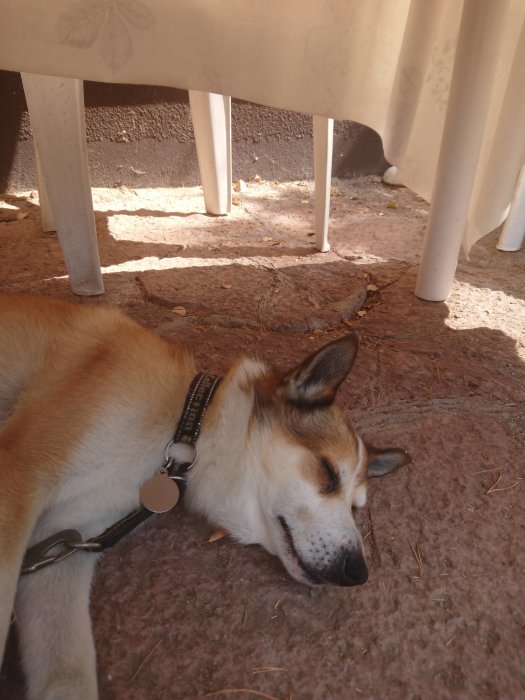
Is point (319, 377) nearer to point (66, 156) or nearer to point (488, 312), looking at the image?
point (66, 156)

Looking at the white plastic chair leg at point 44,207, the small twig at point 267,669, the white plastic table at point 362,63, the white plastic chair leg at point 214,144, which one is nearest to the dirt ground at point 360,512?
the small twig at point 267,669

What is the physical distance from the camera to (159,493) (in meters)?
1.72

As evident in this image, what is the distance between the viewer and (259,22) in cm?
221

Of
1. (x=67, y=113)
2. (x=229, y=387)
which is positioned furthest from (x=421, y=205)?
(x=229, y=387)

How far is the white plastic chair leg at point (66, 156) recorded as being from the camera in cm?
253

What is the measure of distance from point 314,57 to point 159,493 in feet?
6.01

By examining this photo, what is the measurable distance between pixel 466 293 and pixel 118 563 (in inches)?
106

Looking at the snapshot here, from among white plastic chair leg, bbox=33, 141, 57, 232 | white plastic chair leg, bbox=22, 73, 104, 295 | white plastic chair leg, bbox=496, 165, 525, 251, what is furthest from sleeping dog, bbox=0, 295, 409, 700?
white plastic chair leg, bbox=496, 165, 525, 251

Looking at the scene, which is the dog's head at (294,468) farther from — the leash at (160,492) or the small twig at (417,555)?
the small twig at (417,555)

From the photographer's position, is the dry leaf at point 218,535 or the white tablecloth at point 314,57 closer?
the dry leaf at point 218,535

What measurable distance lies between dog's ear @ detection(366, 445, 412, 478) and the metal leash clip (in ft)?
3.11

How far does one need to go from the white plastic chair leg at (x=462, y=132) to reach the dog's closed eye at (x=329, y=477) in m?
1.67

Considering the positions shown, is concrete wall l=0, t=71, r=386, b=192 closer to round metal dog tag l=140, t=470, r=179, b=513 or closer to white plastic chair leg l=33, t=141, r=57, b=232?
white plastic chair leg l=33, t=141, r=57, b=232

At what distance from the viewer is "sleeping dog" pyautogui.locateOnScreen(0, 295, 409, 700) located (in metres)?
1.52
